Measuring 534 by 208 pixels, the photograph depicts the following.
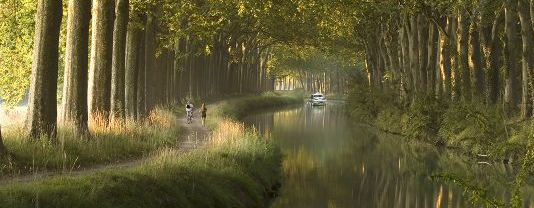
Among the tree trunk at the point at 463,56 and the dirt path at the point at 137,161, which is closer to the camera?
the dirt path at the point at 137,161

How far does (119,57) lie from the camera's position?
26.0 m

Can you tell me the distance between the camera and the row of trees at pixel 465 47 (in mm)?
29250

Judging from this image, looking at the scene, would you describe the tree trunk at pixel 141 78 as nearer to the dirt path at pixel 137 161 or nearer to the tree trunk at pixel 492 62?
the dirt path at pixel 137 161

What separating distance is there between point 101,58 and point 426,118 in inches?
736

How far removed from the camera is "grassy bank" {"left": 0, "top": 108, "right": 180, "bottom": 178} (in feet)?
50.5

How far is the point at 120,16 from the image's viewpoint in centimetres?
Result: 2528

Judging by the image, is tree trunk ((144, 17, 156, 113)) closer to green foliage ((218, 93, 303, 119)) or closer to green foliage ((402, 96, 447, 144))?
green foliage ((218, 93, 303, 119))

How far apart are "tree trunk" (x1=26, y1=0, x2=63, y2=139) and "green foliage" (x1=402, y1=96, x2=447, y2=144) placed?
21769mm

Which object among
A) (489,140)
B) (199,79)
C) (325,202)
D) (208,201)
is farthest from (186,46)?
(208,201)

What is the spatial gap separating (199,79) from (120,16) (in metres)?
38.1

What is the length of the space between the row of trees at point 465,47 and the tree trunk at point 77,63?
51.8 ft

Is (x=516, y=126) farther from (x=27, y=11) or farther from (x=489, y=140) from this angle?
(x=27, y=11)

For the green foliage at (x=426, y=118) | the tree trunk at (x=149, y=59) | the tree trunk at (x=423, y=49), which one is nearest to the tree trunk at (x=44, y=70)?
the tree trunk at (x=149, y=59)

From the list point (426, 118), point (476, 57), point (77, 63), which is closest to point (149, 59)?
point (77, 63)
